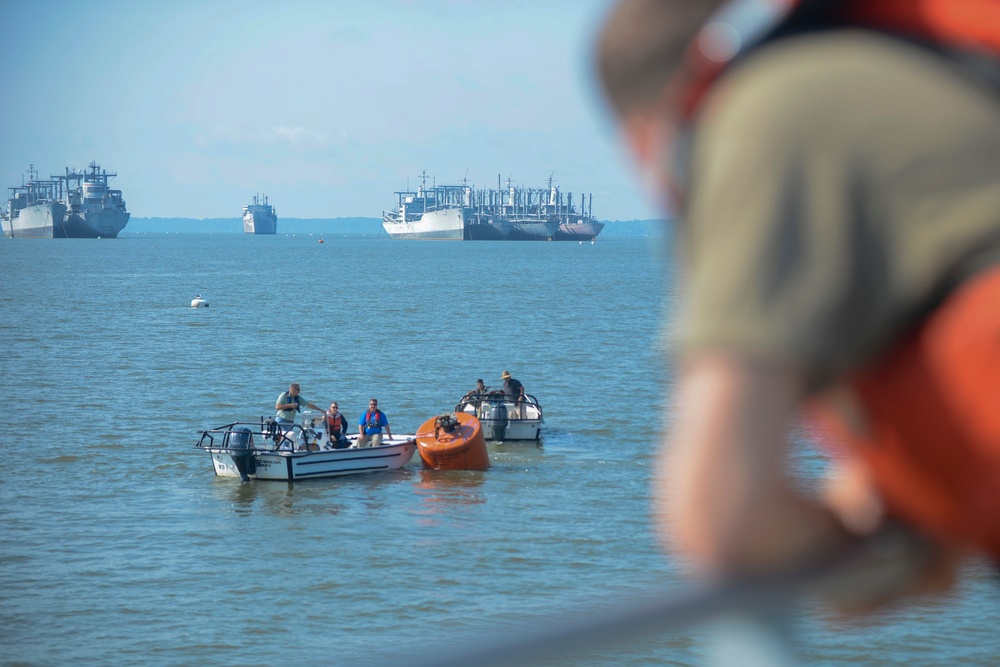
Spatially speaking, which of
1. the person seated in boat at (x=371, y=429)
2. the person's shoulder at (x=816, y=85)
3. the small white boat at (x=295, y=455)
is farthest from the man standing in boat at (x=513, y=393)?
the person's shoulder at (x=816, y=85)

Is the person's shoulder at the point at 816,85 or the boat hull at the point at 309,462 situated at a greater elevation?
the person's shoulder at the point at 816,85

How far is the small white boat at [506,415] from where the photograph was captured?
108 feet

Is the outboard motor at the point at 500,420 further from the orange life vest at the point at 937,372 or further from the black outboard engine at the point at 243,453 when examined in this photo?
the orange life vest at the point at 937,372

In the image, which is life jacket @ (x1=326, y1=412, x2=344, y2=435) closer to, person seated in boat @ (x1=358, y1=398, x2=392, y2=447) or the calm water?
person seated in boat @ (x1=358, y1=398, x2=392, y2=447)

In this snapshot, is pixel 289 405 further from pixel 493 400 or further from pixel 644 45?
pixel 644 45

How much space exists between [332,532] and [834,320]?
77.9 ft

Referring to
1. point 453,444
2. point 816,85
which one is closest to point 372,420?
point 453,444

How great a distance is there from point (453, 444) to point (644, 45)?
91.4 ft

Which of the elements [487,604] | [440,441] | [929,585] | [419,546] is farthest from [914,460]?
[440,441]

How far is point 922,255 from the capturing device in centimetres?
129

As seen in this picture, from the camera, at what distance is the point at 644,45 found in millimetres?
1396

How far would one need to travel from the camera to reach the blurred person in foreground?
1.23 m

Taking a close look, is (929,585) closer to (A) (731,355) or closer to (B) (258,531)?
(A) (731,355)

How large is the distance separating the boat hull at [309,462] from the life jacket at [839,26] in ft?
89.6
